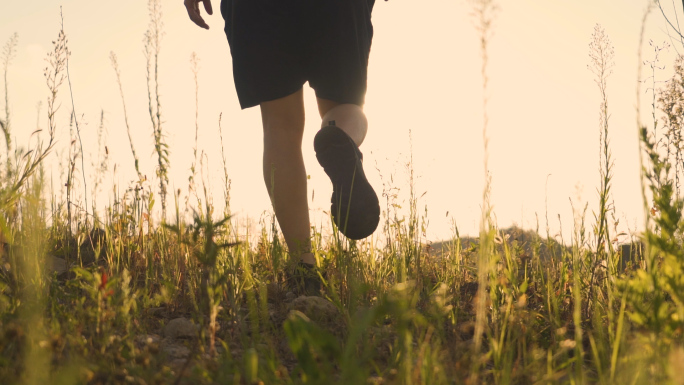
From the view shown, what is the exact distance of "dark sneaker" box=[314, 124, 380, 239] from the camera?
2.24m

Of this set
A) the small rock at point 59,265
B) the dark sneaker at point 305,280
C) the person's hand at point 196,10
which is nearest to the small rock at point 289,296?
the dark sneaker at point 305,280

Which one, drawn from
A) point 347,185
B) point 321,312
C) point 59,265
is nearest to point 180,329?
point 321,312

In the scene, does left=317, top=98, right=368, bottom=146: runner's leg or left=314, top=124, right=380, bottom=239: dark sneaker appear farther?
left=317, top=98, right=368, bottom=146: runner's leg

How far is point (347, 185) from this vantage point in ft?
7.63

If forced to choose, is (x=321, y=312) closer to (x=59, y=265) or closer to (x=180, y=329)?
(x=180, y=329)

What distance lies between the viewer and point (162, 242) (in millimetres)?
2555

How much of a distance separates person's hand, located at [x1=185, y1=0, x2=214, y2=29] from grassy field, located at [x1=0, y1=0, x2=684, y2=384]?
0.34 m

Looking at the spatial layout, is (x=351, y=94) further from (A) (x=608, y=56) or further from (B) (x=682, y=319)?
(B) (x=682, y=319)

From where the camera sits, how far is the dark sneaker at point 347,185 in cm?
224

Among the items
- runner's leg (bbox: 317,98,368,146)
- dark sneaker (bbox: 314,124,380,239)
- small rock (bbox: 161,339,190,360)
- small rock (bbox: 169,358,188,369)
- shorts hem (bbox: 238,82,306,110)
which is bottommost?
small rock (bbox: 169,358,188,369)

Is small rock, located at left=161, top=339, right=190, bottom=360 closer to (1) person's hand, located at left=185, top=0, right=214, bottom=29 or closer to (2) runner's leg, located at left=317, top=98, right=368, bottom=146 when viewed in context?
(2) runner's leg, located at left=317, top=98, right=368, bottom=146

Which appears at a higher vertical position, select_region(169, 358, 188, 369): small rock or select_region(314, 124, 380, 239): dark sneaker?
select_region(314, 124, 380, 239): dark sneaker

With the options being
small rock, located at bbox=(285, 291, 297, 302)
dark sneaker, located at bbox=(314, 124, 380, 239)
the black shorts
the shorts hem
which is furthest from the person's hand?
small rock, located at bbox=(285, 291, 297, 302)

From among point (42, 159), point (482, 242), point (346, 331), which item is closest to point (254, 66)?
point (42, 159)
